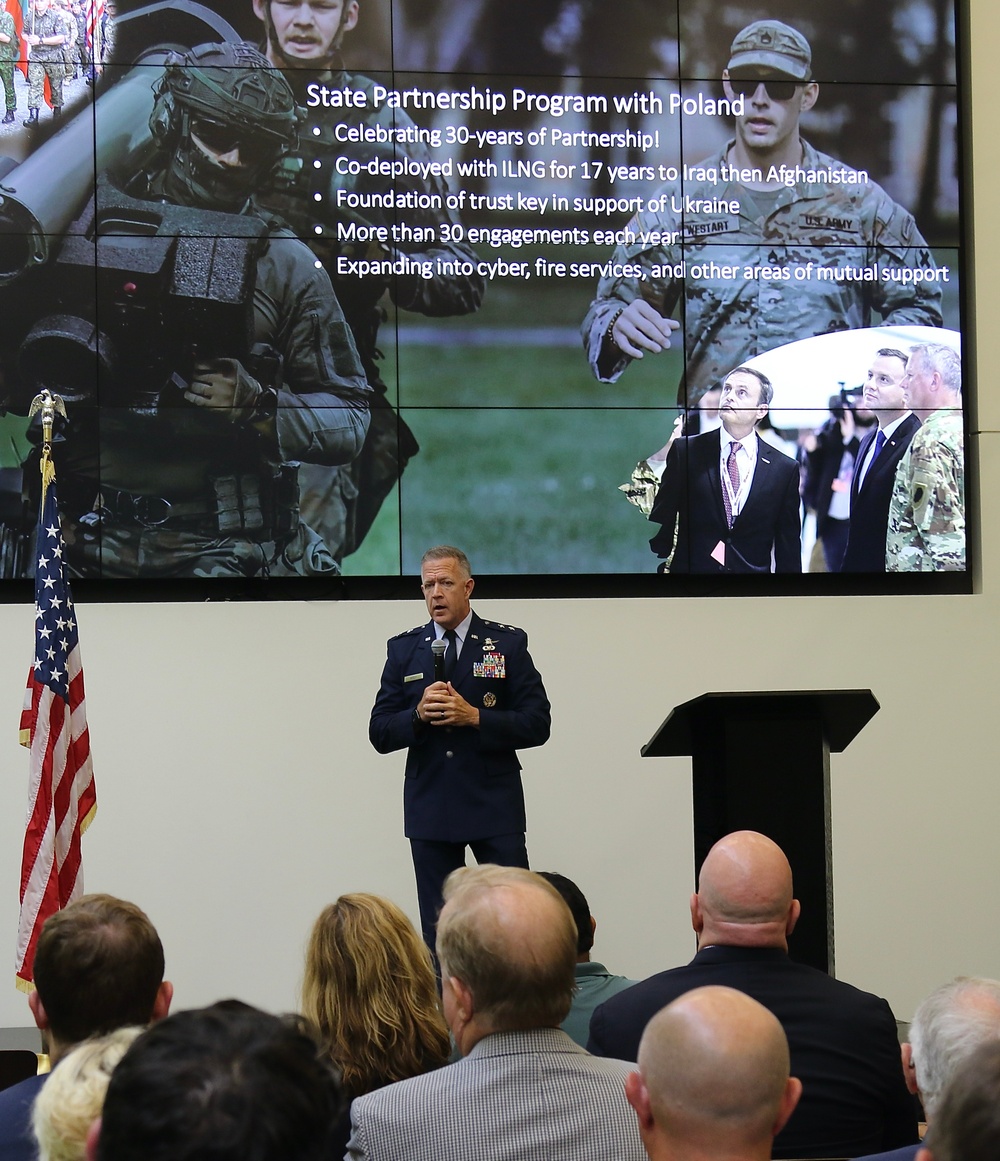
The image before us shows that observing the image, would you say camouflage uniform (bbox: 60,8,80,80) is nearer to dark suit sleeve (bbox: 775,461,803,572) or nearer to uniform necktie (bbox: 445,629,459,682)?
uniform necktie (bbox: 445,629,459,682)

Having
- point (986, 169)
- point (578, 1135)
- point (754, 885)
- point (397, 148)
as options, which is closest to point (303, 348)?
point (397, 148)

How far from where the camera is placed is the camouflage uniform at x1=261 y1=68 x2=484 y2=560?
5.18 m

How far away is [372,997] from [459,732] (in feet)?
6.87

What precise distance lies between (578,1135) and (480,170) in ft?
14.1

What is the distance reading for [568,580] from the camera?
537cm

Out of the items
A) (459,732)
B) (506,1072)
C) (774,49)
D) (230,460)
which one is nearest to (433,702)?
(459,732)

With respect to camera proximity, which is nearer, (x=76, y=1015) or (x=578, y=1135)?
(x=578, y=1135)

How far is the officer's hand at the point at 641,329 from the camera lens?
17.5 ft

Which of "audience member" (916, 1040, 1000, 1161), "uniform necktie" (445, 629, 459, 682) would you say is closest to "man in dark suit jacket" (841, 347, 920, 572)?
"uniform necktie" (445, 629, 459, 682)

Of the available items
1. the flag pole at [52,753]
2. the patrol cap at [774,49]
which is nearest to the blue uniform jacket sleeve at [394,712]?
the flag pole at [52,753]

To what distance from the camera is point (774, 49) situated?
17.8ft

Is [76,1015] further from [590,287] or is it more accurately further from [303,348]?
[590,287]

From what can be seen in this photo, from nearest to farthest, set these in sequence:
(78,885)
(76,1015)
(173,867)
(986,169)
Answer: (76,1015)
(78,885)
(173,867)
(986,169)

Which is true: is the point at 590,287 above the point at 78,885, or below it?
above
